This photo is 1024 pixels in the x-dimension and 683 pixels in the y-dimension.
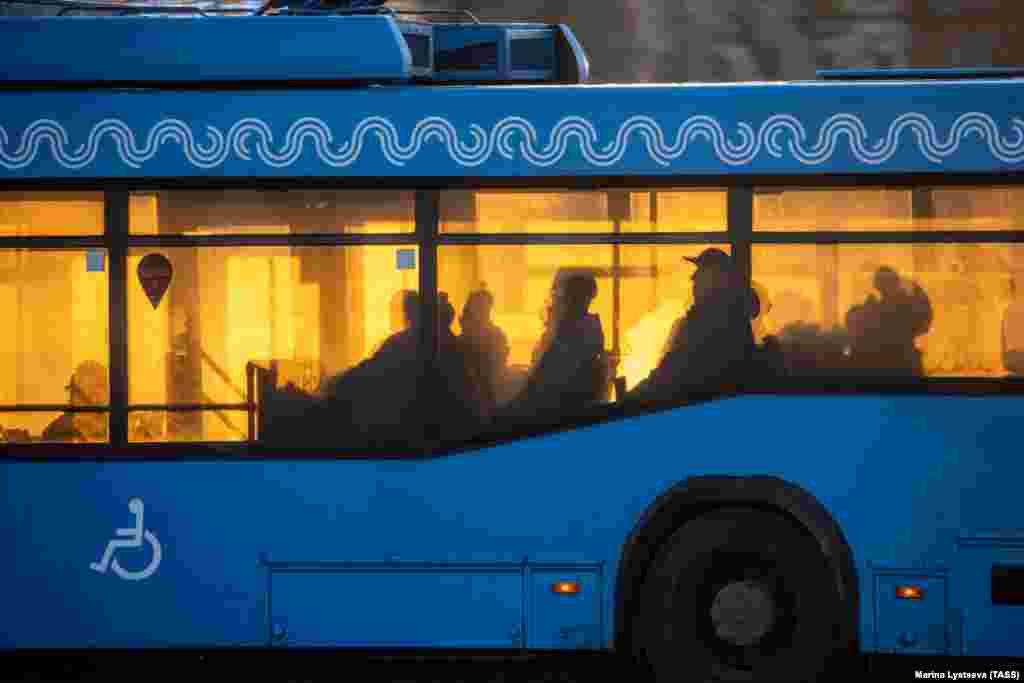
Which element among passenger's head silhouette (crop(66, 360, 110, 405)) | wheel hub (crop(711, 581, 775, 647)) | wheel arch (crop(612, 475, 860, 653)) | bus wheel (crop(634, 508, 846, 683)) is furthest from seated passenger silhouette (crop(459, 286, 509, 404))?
passenger's head silhouette (crop(66, 360, 110, 405))

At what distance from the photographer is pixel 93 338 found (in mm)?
7172

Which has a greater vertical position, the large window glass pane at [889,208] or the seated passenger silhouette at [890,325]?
the large window glass pane at [889,208]

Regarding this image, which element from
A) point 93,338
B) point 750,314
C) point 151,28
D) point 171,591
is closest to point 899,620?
point 750,314

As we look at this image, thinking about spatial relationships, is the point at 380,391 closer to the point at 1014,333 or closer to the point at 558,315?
the point at 558,315

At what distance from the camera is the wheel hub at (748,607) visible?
23.2 ft

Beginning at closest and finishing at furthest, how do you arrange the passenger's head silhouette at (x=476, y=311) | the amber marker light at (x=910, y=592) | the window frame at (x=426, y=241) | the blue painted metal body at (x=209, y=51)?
1. the amber marker light at (x=910, y=592)
2. the window frame at (x=426, y=241)
3. the passenger's head silhouette at (x=476, y=311)
4. the blue painted metal body at (x=209, y=51)

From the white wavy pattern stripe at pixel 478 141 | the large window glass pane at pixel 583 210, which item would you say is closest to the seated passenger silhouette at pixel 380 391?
the large window glass pane at pixel 583 210

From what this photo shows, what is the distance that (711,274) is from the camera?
7051 mm

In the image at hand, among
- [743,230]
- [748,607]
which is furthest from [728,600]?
[743,230]

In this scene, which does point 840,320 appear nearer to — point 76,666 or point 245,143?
point 245,143

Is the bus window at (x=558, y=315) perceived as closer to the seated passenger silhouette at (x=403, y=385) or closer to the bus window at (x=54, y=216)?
the seated passenger silhouette at (x=403, y=385)

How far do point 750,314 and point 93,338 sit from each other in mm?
2929

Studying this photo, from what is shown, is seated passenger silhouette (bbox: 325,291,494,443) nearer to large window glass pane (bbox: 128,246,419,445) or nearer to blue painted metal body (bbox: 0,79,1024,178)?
large window glass pane (bbox: 128,246,419,445)

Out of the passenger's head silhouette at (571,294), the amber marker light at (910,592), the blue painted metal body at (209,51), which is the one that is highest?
the blue painted metal body at (209,51)
